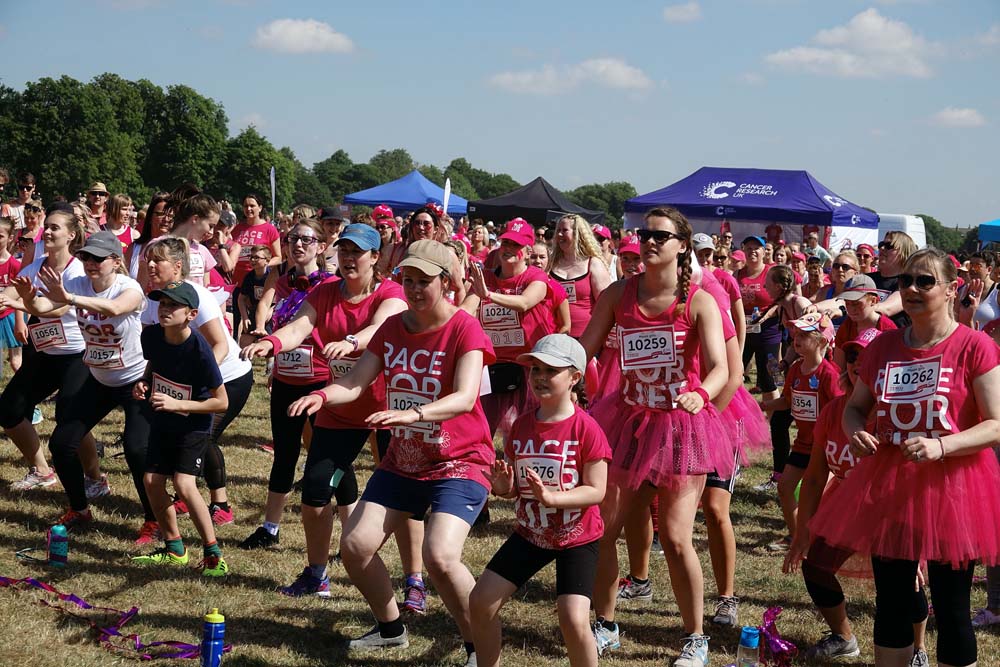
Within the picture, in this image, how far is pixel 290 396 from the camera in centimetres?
638

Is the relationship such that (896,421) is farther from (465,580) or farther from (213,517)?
(213,517)

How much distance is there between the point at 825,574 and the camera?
187 inches

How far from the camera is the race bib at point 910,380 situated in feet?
12.9

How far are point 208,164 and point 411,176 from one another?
58.9m

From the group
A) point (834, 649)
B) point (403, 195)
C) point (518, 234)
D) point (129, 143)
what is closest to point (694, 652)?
point (834, 649)

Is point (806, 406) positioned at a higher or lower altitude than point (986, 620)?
higher

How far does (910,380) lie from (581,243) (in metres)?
4.12

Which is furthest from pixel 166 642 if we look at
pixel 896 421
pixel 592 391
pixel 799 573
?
pixel 799 573

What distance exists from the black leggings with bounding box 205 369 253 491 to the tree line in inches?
2544

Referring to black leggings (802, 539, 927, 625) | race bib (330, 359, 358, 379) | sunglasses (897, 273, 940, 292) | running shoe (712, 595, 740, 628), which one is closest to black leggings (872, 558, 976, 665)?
black leggings (802, 539, 927, 625)

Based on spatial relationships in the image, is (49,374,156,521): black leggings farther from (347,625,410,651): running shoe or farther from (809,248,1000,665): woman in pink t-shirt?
(809,248,1000,665): woman in pink t-shirt

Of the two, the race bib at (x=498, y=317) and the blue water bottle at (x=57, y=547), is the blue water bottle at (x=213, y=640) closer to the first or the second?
the blue water bottle at (x=57, y=547)

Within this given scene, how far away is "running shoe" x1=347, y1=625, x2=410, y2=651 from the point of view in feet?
16.1

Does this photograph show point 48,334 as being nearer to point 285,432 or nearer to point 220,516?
point 220,516
